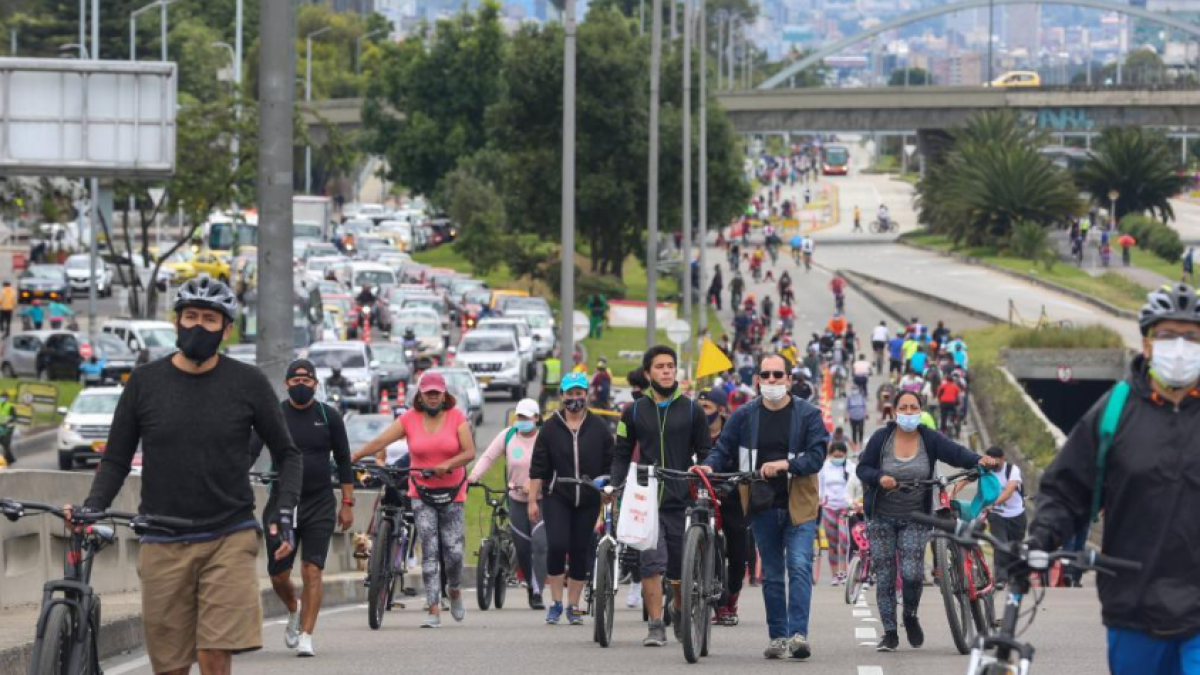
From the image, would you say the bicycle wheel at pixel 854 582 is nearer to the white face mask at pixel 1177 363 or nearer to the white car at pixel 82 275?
the white face mask at pixel 1177 363

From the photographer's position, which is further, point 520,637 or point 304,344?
point 304,344

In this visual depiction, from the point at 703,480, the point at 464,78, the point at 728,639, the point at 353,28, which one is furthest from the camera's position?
the point at 353,28

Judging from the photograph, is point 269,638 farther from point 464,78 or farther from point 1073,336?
point 464,78

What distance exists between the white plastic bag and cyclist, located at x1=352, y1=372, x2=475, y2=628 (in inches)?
85.4

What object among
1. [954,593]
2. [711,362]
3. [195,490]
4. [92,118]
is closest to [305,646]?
[954,593]

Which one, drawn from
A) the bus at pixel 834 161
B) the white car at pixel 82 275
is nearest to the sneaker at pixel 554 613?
the white car at pixel 82 275

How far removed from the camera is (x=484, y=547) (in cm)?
1894

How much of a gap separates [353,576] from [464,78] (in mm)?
90846

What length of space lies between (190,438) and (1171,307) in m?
3.78

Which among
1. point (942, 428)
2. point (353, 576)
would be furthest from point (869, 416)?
point (353, 576)

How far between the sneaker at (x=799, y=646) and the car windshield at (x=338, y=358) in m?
34.5

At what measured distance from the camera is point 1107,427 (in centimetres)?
787

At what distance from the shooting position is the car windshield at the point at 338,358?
158 ft

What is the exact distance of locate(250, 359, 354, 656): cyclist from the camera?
14.3 meters
